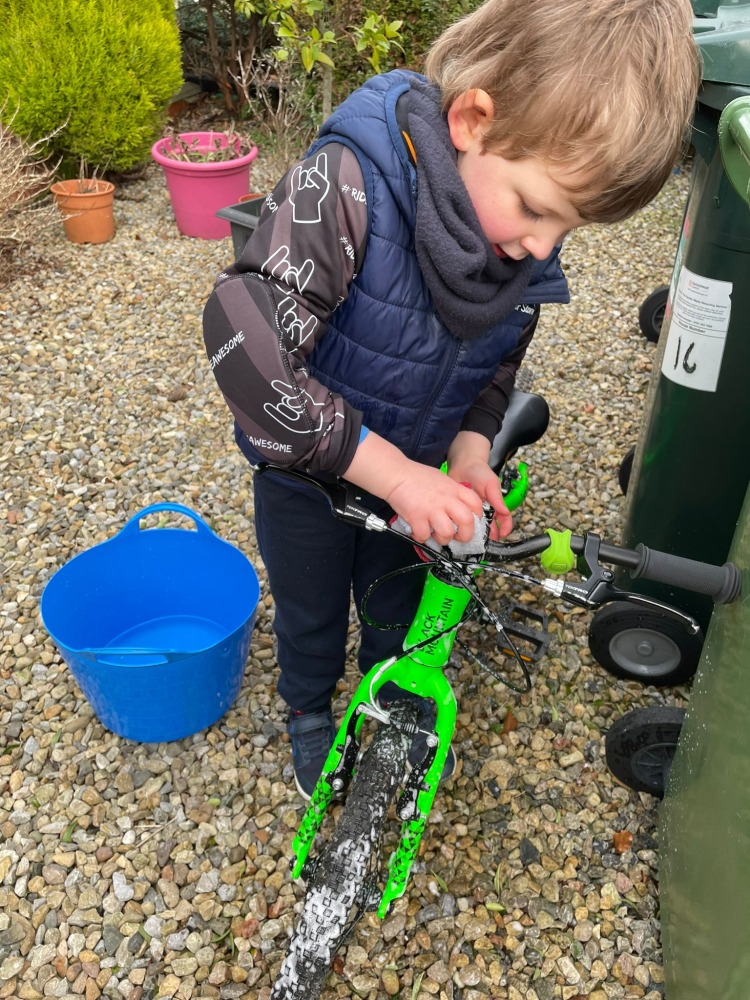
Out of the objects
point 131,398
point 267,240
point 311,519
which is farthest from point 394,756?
point 131,398

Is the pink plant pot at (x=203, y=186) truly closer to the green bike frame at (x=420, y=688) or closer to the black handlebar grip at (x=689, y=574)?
the green bike frame at (x=420, y=688)

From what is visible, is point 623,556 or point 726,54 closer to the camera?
point 623,556

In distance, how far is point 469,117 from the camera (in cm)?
120

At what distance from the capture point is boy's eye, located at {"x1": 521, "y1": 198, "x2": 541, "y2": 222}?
3.96 ft

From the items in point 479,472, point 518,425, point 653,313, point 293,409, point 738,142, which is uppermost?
point 738,142

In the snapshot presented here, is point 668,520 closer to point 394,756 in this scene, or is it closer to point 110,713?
point 394,756

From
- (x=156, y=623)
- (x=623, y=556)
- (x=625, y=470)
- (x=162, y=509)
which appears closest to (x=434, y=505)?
(x=623, y=556)

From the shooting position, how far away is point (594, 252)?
4812 millimetres

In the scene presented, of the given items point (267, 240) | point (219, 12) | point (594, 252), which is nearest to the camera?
point (267, 240)

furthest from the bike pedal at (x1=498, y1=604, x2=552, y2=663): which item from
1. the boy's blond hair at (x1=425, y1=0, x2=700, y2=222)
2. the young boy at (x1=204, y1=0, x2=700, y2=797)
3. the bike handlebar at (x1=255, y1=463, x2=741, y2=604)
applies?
the boy's blond hair at (x1=425, y1=0, x2=700, y2=222)

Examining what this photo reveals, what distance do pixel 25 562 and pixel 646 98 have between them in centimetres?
230

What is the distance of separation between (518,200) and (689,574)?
0.60 m

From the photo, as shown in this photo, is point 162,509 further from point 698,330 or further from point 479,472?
point 698,330

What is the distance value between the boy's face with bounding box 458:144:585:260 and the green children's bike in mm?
461
